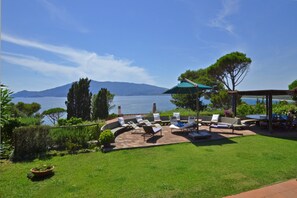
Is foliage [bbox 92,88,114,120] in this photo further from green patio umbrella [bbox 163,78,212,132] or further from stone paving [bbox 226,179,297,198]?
stone paving [bbox 226,179,297,198]

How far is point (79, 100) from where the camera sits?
46.2ft

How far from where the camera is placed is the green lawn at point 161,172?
4.02 m

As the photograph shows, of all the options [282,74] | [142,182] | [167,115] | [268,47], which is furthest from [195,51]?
[142,182]

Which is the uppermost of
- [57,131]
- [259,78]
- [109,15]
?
[109,15]

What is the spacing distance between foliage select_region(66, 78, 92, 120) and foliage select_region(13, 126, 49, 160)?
7.17m

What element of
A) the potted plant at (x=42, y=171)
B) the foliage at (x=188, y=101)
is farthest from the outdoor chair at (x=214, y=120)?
the foliage at (x=188, y=101)

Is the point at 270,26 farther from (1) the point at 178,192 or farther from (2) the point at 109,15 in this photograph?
(1) the point at 178,192

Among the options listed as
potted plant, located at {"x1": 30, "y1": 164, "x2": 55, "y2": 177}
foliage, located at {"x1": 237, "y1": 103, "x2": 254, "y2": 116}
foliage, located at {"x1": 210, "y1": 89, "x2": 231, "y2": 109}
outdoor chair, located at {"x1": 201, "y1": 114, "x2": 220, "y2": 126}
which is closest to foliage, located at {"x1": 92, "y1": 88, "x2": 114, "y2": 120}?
outdoor chair, located at {"x1": 201, "y1": 114, "x2": 220, "y2": 126}

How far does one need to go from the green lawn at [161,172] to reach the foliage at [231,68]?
18980 mm

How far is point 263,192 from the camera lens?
146 inches

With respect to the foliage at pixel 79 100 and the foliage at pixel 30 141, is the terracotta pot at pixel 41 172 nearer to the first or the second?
the foliage at pixel 30 141

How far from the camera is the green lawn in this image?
4.02 m

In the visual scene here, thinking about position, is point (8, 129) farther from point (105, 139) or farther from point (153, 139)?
point (153, 139)

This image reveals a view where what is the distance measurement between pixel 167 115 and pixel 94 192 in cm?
1057
